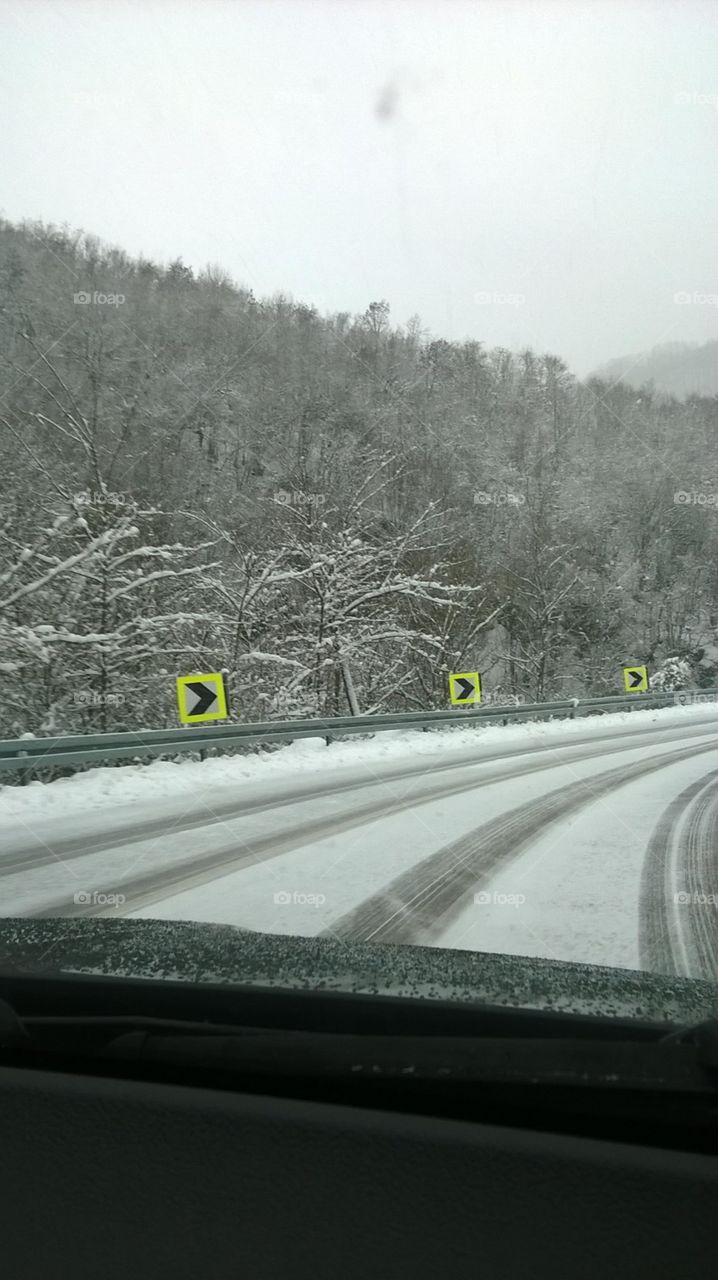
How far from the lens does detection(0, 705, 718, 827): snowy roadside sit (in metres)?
10.6

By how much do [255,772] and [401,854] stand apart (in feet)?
21.9

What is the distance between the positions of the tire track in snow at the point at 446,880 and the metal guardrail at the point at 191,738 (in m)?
5.59

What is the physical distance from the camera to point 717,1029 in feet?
6.31

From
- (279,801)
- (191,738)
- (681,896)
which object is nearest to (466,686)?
(191,738)

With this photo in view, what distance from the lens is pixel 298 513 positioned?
70.5ft

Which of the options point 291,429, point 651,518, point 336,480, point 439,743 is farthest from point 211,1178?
point 651,518

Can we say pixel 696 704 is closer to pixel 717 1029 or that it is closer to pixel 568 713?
pixel 568 713

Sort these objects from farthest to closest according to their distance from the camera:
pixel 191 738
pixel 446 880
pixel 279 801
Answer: pixel 191 738
pixel 279 801
pixel 446 880

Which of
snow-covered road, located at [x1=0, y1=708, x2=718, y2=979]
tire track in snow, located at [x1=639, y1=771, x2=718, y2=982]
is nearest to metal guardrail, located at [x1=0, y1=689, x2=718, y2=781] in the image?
snow-covered road, located at [x1=0, y1=708, x2=718, y2=979]

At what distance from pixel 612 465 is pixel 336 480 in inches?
2483

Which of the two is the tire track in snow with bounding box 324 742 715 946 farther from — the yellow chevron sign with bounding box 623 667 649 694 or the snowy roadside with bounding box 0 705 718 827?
the yellow chevron sign with bounding box 623 667 649 694

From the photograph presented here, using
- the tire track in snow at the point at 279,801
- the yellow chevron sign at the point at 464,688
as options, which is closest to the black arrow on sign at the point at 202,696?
the tire track in snow at the point at 279,801

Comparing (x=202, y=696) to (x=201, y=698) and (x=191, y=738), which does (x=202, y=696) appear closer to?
(x=201, y=698)

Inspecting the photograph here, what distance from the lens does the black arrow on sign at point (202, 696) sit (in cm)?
1418
